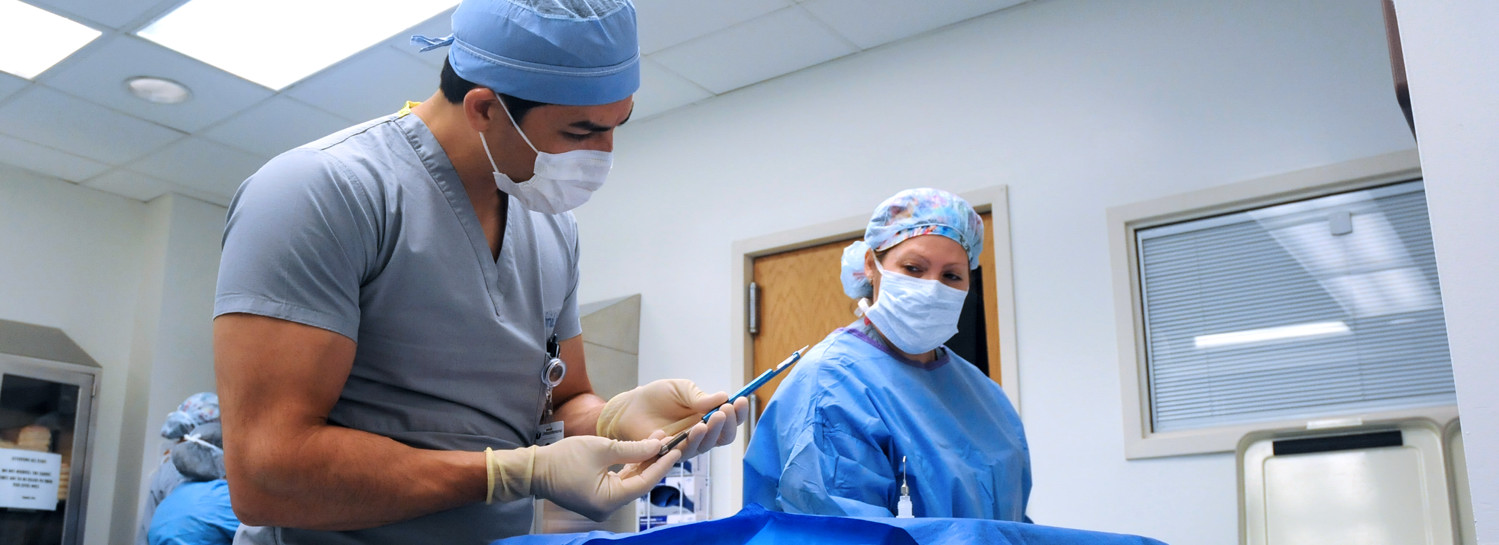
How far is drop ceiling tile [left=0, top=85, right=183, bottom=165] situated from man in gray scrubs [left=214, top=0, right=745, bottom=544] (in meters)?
3.62

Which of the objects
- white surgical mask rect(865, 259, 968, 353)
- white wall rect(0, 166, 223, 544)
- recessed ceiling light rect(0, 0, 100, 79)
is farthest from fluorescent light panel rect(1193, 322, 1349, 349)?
white wall rect(0, 166, 223, 544)

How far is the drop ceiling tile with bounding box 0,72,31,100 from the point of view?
13.0ft

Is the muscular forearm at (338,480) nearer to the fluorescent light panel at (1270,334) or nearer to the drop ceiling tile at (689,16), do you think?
the fluorescent light panel at (1270,334)

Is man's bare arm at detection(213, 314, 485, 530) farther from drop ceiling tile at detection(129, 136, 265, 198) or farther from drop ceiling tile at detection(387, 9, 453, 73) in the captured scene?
drop ceiling tile at detection(129, 136, 265, 198)

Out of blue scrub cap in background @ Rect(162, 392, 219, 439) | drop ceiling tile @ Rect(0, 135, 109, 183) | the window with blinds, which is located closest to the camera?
the window with blinds

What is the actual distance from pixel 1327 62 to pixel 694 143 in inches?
85.8

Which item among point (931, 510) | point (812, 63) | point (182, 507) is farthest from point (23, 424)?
point (931, 510)

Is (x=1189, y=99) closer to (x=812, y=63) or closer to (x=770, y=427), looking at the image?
(x=812, y=63)

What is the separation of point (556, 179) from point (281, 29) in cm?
274

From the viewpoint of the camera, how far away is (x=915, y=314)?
1.99 metres

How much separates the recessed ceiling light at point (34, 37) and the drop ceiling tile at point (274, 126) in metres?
0.65

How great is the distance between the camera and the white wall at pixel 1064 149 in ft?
9.23

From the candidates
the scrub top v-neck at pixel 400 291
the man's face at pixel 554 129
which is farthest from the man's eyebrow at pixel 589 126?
the scrub top v-neck at pixel 400 291

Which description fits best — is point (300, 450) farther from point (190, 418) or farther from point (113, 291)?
point (113, 291)
